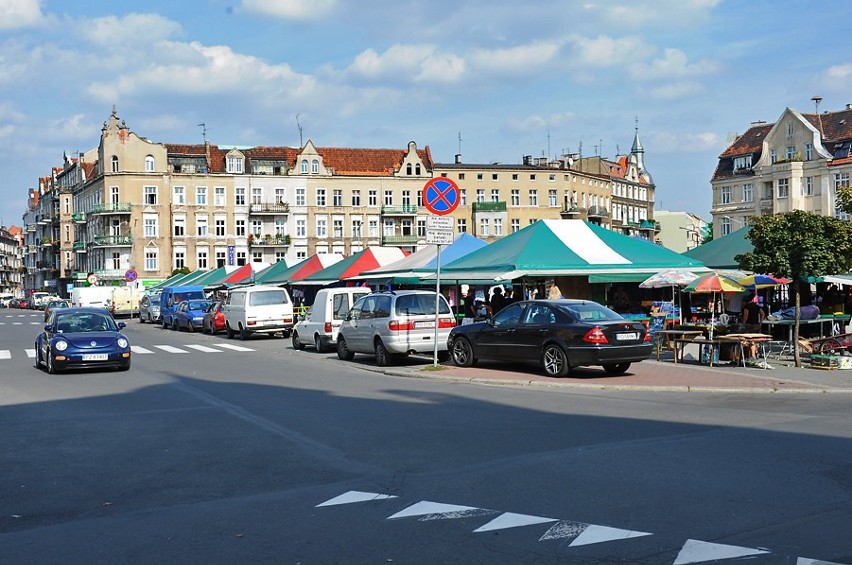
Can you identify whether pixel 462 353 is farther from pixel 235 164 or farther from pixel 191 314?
pixel 235 164

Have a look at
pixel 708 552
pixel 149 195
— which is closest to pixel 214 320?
pixel 708 552

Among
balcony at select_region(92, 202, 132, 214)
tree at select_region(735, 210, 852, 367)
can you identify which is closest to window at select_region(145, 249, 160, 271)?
balcony at select_region(92, 202, 132, 214)

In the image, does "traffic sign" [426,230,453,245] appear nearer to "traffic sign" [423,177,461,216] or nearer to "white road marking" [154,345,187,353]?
"traffic sign" [423,177,461,216]

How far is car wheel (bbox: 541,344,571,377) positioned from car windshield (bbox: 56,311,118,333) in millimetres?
10059

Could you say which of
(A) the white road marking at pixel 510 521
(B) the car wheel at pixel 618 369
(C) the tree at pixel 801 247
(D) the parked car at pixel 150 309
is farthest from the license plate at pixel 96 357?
(D) the parked car at pixel 150 309

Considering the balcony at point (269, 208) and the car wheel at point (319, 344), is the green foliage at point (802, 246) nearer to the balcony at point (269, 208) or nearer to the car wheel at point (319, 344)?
the car wheel at point (319, 344)

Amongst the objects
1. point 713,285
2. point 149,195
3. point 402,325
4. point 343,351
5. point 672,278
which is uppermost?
point 149,195

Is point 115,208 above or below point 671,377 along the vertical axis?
above

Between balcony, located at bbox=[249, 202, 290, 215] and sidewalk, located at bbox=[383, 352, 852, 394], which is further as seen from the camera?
balcony, located at bbox=[249, 202, 290, 215]

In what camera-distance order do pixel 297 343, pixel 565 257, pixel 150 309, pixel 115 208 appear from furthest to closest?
1. pixel 115 208
2. pixel 150 309
3. pixel 297 343
4. pixel 565 257

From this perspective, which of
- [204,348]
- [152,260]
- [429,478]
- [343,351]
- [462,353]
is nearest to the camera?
[429,478]

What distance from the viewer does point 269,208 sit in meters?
90.6

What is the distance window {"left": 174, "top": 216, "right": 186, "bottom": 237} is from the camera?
293 ft

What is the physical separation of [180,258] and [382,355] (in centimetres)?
7233
